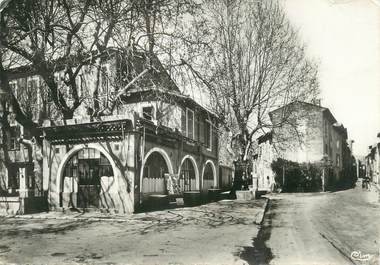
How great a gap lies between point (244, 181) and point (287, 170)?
33.7 feet

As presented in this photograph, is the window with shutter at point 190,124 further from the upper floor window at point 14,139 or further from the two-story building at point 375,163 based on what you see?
the two-story building at point 375,163

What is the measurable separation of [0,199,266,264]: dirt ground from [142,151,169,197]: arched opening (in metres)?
2.36

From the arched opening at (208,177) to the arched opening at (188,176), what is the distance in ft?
6.18

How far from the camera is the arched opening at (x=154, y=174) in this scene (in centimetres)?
1679

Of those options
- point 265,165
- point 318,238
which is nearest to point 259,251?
point 318,238

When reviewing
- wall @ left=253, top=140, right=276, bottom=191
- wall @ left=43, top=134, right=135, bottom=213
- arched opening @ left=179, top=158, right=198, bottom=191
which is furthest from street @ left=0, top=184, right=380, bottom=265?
wall @ left=253, top=140, right=276, bottom=191

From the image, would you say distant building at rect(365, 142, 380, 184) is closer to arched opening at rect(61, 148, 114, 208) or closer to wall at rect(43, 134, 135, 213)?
wall at rect(43, 134, 135, 213)

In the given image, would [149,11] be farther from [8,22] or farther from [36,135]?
[36,135]

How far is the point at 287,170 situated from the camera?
31875 mm

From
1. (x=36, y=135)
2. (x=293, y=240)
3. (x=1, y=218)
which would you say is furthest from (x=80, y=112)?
(x=293, y=240)

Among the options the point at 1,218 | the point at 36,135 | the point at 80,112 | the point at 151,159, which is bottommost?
the point at 1,218

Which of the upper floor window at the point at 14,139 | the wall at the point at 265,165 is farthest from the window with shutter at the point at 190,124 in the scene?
the wall at the point at 265,165

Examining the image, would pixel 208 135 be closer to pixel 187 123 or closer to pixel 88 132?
pixel 187 123

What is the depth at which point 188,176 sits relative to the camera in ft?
73.5
